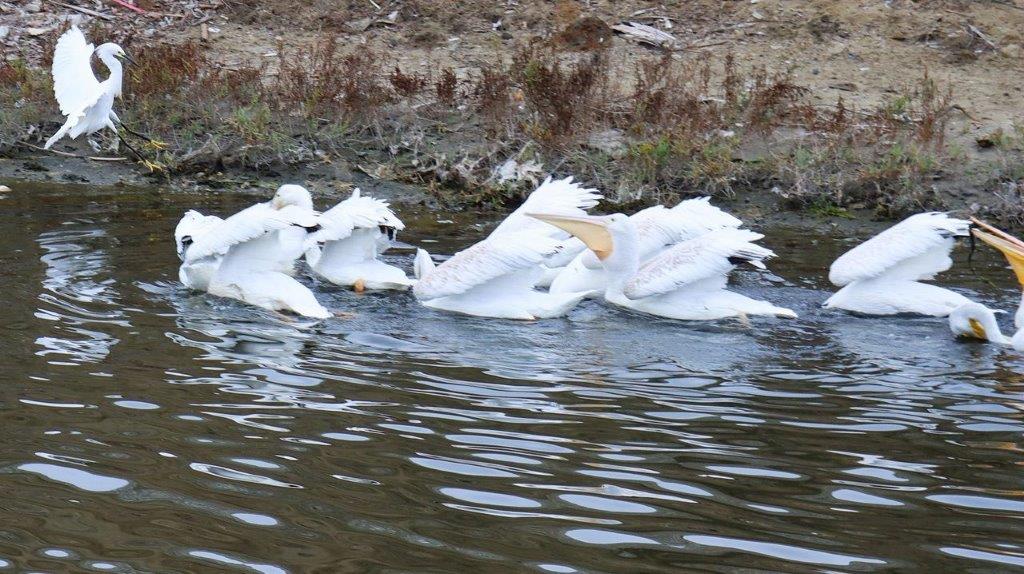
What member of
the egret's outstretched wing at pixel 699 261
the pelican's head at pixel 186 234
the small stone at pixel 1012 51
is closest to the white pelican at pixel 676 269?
the egret's outstretched wing at pixel 699 261

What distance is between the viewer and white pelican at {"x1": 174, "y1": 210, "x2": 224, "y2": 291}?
21.2 ft

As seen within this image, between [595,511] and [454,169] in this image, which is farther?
[454,169]

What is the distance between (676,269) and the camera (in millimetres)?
6195

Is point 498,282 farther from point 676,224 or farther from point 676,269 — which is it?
point 676,224

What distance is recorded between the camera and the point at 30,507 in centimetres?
344

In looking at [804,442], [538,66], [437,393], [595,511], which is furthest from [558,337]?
[538,66]

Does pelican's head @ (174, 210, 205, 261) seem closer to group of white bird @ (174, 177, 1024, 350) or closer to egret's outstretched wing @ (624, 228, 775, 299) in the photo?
group of white bird @ (174, 177, 1024, 350)

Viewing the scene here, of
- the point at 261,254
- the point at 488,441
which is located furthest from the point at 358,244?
the point at 488,441

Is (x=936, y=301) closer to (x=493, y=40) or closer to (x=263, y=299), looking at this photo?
(x=263, y=299)

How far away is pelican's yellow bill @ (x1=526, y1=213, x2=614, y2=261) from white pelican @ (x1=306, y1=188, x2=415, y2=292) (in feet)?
2.79

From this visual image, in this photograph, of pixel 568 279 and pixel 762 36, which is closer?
pixel 568 279

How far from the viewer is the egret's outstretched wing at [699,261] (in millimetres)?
6137

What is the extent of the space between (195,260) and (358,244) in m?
0.94

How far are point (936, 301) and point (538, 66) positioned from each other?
14.4 feet
